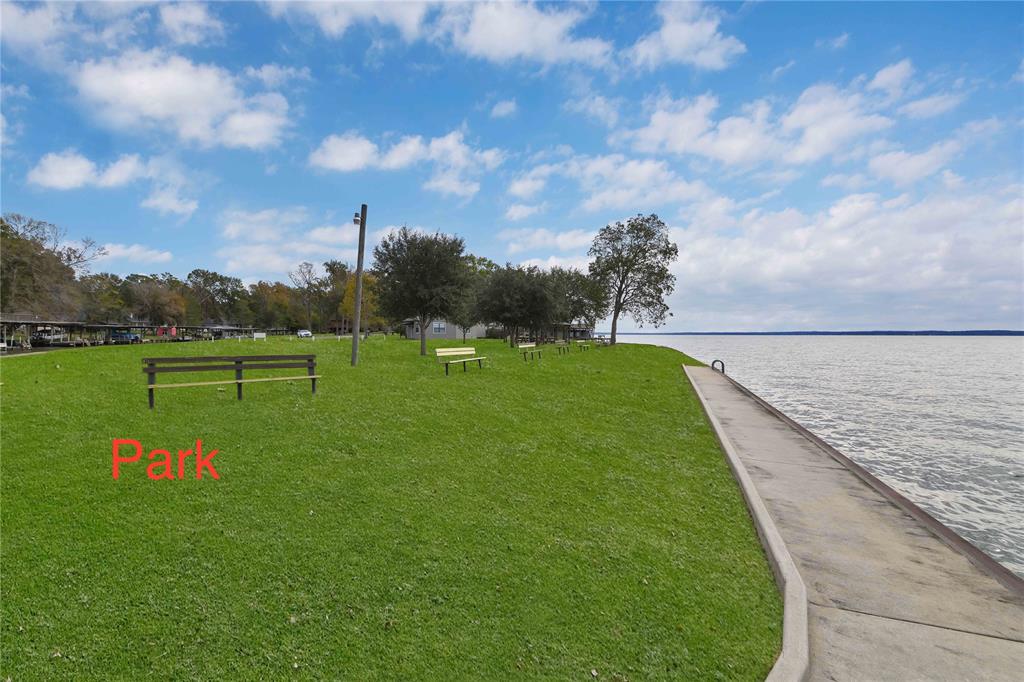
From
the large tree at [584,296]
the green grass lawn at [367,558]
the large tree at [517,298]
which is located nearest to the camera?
the green grass lawn at [367,558]

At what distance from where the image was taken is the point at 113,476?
5.26 m

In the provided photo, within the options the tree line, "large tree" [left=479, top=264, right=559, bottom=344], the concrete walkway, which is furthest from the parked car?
the concrete walkway

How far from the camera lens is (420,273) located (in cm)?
2444

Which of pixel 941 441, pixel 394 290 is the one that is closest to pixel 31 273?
pixel 394 290

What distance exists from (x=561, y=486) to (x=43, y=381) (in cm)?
1392

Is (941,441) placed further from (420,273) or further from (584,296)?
(584,296)

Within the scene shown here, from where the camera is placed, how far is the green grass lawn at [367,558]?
9.75 feet

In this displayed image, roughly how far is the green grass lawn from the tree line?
17579 mm

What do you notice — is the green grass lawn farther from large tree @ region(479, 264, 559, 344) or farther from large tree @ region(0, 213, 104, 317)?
large tree @ region(0, 213, 104, 317)

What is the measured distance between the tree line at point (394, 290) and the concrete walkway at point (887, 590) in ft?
67.7

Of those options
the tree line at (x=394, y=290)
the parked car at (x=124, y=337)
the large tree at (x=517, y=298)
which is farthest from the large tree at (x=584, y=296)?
the parked car at (x=124, y=337)

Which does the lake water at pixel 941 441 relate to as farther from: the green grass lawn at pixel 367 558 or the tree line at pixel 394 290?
the tree line at pixel 394 290

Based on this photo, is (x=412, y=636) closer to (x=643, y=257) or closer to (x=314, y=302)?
(x=643, y=257)

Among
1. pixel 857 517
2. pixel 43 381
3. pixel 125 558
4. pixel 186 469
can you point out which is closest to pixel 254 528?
pixel 125 558
